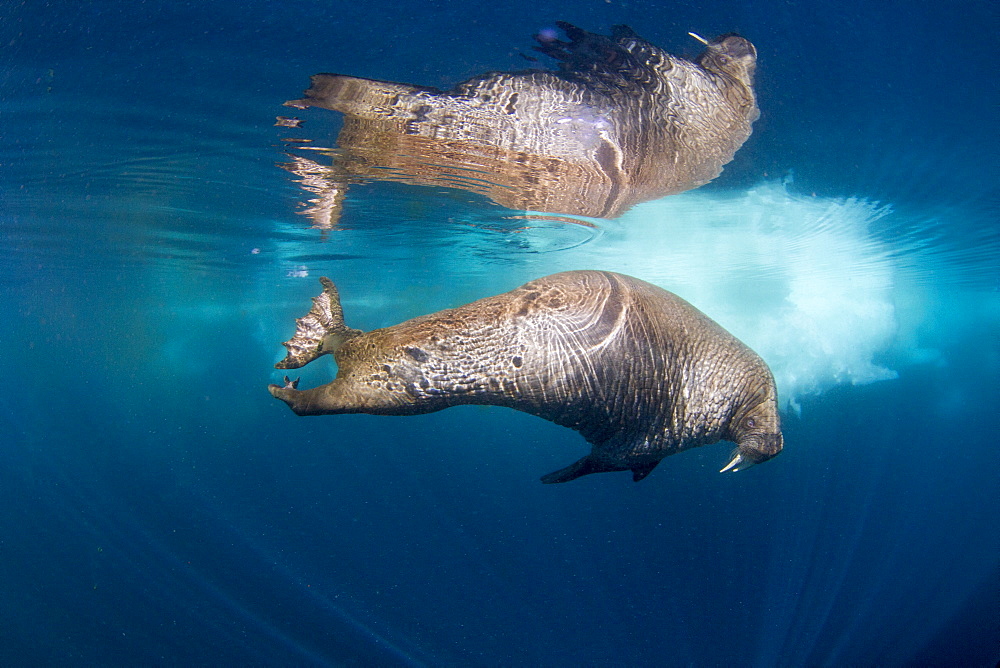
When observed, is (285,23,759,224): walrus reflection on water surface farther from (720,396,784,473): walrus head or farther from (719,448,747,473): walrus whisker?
(719,448,747,473): walrus whisker

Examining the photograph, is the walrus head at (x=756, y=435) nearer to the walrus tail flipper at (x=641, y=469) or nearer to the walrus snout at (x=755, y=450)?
the walrus snout at (x=755, y=450)

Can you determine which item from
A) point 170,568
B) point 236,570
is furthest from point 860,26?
point 170,568

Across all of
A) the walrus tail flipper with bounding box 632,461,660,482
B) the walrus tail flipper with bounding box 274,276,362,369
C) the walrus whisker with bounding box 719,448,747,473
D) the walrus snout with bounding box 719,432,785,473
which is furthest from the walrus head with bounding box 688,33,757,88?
the walrus tail flipper with bounding box 274,276,362,369

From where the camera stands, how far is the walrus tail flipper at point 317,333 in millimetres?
4770

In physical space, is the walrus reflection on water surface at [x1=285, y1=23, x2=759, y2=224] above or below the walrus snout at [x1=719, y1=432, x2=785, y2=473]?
above

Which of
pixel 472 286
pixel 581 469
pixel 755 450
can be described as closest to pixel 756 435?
pixel 755 450

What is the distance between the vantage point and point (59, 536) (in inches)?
750

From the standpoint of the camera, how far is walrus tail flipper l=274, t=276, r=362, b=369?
4.77 m

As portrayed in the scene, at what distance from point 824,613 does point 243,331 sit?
43298 millimetres

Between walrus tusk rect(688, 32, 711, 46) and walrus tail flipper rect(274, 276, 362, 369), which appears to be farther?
walrus tail flipper rect(274, 276, 362, 369)

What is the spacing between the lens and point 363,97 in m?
5.07

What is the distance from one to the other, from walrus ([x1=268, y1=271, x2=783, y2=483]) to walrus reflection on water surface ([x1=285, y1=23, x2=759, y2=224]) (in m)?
2.25

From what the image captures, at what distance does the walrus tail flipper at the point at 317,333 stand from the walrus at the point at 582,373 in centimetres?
67

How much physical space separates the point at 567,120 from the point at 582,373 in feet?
11.7
